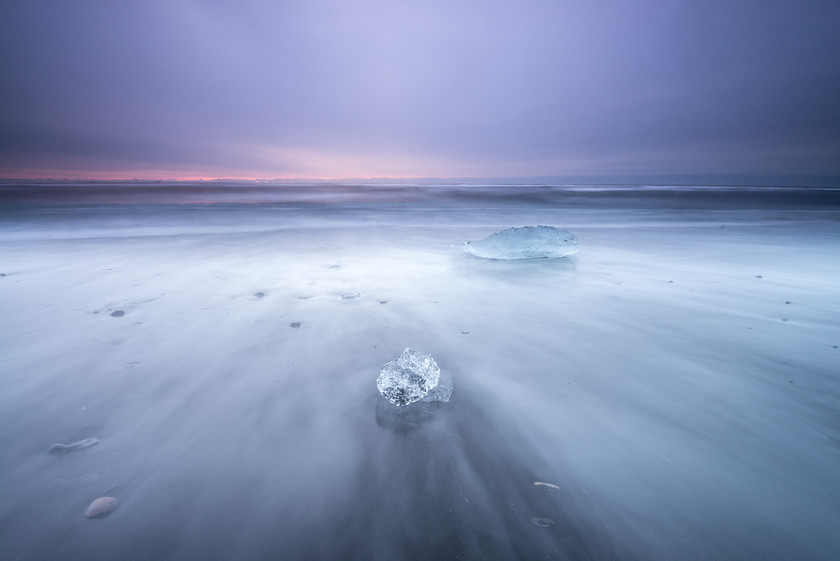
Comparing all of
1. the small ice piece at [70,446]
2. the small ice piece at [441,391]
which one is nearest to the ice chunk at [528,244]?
the small ice piece at [441,391]

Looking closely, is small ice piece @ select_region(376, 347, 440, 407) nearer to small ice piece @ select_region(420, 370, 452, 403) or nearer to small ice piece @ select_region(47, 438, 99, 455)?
small ice piece @ select_region(420, 370, 452, 403)

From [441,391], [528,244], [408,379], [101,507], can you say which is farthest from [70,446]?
[528,244]

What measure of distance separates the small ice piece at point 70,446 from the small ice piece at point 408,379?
1.19 meters

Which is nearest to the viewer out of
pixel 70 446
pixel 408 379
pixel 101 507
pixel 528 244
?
pixel 101 507

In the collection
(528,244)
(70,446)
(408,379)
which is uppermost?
(528,244)

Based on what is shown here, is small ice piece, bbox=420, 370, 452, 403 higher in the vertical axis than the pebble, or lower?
higher

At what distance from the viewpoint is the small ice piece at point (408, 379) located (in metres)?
1.62

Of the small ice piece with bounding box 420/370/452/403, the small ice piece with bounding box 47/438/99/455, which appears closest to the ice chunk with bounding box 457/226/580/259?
the small ice piece with bounding box 420/370/452/403

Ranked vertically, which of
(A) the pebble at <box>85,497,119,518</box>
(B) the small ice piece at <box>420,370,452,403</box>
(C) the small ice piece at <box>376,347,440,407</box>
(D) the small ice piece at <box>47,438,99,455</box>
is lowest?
(D) the small ice piece at <box>47,438,99,455</box>

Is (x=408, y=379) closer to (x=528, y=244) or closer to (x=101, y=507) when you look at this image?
(x=101, y=507)

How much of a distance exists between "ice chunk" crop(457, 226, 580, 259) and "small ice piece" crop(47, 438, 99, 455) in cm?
424

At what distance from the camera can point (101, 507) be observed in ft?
3.58

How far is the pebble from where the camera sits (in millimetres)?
1072

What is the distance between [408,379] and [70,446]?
1.40m
